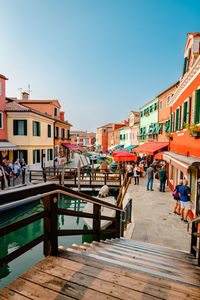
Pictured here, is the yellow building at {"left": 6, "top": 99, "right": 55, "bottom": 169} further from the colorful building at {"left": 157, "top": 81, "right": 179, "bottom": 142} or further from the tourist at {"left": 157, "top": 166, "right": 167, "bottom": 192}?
the colorful building at {"left": 157, "top": 81, "right": 179, "bottom": 142}

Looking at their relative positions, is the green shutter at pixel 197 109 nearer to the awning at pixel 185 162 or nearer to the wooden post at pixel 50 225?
the awning at pixel 185 162

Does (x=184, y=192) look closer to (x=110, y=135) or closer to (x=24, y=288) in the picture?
(x=24, y=288)

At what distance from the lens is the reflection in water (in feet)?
21.2

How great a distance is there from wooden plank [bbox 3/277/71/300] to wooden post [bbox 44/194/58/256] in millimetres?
500

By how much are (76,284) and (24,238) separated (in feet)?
28.1

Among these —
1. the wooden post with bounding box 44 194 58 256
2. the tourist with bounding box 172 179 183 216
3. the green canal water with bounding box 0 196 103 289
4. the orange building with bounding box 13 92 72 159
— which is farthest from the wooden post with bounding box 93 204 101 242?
the orange building with bounding box 13 92 72 159

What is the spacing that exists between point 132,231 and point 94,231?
12.1 feet

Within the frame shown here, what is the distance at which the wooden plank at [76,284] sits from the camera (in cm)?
169

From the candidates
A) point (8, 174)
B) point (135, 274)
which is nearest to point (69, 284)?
point (135, 274)

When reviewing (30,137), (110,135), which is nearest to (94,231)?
(30,137)

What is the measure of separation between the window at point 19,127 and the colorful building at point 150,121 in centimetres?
1471

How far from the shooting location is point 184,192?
7.11m

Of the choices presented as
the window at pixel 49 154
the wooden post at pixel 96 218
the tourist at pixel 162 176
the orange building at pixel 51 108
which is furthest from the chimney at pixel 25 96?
the wooden post at pixel 96 218

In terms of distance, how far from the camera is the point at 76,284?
5.82 feet
